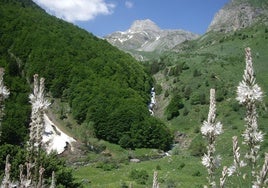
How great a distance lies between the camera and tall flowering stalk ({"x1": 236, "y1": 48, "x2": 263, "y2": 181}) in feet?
12.8

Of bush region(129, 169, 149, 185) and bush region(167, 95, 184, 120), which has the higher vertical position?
bush region(167, 95, 184, 120)

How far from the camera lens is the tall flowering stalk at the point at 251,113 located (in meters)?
3.89

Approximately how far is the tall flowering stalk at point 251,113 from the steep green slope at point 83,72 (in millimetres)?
62409

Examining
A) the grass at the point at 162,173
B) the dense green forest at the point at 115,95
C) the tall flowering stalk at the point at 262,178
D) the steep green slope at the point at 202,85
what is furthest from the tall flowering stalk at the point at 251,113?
the steep green slope at the point at 202,85

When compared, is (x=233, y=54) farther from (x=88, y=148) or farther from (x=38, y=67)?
(x=88, y=148)

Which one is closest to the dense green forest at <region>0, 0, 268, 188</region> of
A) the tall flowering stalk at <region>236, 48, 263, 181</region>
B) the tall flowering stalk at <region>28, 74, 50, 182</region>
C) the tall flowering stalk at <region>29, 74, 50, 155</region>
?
the tall flowering stalk at <region>29, 74, 50, 155</region>

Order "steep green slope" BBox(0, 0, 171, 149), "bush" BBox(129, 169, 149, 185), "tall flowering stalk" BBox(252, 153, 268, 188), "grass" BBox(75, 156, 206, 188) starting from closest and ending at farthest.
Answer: "tall flowering stalk" BBox(252, 153, 268, 188) → "grass" BBox(75, 156, 206, 188) → "bush" BBox(129, 169, 149, 185) → "steep green slope" BBox(0, 0, 171, 149)

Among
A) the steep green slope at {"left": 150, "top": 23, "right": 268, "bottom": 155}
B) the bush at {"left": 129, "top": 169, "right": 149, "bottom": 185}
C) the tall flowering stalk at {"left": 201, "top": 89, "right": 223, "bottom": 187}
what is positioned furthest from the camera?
the steep green slope at {"left": 150, "top": 23, "right": 268, "bottom": 155}

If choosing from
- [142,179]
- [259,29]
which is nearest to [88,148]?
[142,179]

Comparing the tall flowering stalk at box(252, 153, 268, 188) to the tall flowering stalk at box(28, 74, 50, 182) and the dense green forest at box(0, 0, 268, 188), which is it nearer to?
the tall flowering stalk at box(28, 74, 50, 182)

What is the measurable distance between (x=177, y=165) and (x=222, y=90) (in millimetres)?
30139

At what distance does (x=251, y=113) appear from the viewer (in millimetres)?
3896

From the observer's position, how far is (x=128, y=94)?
261 ft

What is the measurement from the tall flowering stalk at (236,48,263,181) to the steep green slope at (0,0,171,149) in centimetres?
6241
